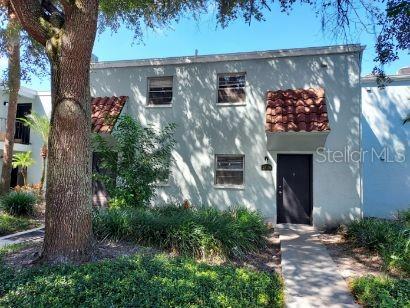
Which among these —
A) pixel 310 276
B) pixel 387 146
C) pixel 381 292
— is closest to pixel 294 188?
pixel 310 276

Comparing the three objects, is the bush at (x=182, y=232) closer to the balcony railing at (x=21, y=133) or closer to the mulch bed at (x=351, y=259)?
the mulch bed at (x=351, y=259)

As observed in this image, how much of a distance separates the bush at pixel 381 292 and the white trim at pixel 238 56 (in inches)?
307

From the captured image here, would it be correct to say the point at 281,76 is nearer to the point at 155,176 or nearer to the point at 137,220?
the point at 155,176

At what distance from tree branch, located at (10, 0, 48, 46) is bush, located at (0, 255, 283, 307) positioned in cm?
407

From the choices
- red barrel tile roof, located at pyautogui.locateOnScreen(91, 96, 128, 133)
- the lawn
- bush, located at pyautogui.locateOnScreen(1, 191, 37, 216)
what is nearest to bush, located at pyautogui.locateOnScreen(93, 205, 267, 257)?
the lawn

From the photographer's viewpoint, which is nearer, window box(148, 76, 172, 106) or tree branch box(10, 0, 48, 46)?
tree branch box(10, 0, 48, 46)

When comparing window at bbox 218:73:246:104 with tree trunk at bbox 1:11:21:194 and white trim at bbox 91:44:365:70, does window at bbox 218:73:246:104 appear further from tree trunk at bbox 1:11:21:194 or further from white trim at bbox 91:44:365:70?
tree trunk at bbox 1:11:21:194

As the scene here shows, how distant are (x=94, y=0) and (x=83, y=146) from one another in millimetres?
2693

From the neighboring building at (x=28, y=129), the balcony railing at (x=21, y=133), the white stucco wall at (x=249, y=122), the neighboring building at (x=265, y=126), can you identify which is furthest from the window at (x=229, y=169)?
the balcony railing at (x=21, y=133)

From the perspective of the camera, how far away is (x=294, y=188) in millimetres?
11508

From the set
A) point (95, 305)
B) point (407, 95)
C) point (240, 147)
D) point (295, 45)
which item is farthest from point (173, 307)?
point (407, 95)

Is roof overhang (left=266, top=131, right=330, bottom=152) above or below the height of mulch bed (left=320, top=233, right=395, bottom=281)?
above

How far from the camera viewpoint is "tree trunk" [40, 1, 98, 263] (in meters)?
5.66

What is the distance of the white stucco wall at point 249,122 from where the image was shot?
35.9 feet
